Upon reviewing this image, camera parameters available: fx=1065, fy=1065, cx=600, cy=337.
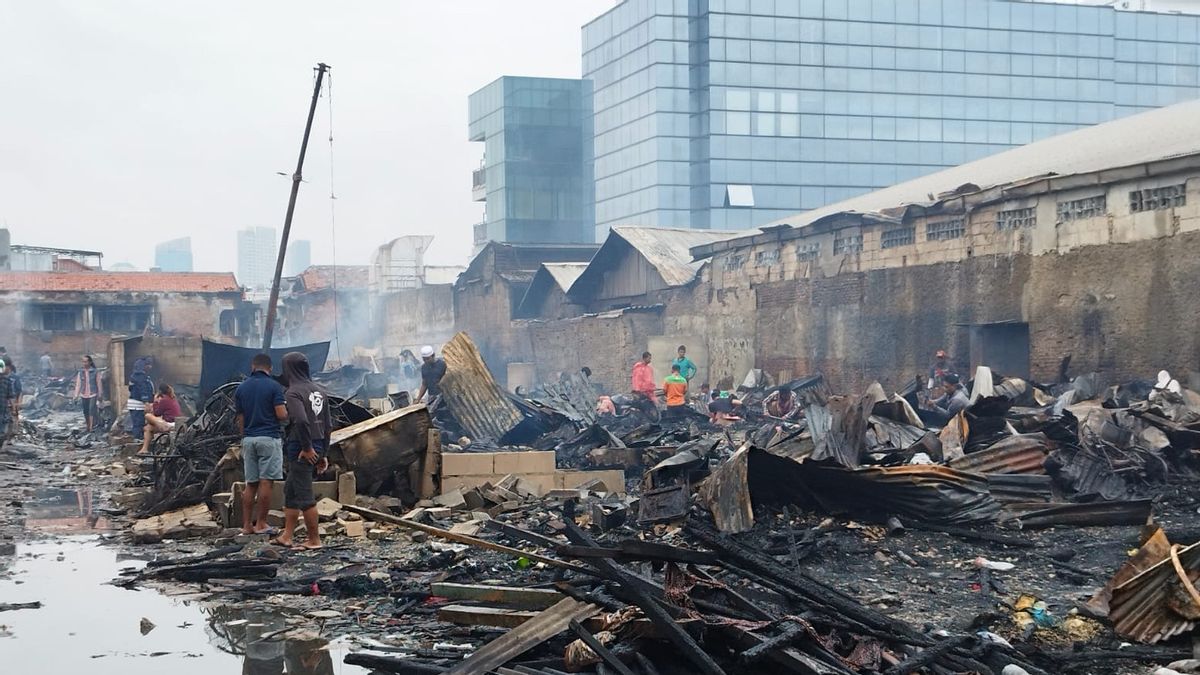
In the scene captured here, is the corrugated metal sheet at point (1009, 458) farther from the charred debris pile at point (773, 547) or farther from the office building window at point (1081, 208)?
the office building window at point (1081, 208)

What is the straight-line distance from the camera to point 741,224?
56.6 meters

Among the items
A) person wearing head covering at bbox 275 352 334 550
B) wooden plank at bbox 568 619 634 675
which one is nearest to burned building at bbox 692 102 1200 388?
person wearing head covering at bbox 275 352 334 550

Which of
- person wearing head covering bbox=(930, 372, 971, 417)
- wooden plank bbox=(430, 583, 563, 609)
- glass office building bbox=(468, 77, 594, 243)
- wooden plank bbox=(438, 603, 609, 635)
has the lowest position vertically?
wooden plank bbox=(438, 603, 609, 635)

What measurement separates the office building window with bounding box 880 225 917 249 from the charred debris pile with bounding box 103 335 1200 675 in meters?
7.30

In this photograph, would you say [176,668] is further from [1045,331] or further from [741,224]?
[741,224]

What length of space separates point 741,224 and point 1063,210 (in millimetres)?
39195

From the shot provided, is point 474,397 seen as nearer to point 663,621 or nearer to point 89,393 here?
point 89,393

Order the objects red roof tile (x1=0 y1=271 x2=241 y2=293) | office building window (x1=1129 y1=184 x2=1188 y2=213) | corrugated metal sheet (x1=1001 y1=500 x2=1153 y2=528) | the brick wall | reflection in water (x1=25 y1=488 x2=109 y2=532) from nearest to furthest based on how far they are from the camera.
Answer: corrugated metal sheet (x1=1001 y1=500 x2=1153 y2=528) → reflection in water (x1=25 y1=488 x2=109 y2=532) → office building window (x1=1129 y1=184 x2=1188 y2=213) → the brick wall → red roof tile (x1=0 y1=271 x2=241 y2=293)

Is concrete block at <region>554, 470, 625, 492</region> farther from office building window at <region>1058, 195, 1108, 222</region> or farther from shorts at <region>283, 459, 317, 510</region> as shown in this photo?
office building window at <region>1058, 195, 1108, 222</region>

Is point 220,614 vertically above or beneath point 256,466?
beneath

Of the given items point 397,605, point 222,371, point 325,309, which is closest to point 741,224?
point 325,309

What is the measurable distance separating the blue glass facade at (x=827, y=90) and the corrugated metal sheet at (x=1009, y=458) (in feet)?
154

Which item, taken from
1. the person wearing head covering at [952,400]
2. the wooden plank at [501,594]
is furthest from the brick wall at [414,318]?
the wooden plank at [501,594]

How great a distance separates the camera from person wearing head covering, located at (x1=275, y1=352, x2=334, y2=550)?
838cm
